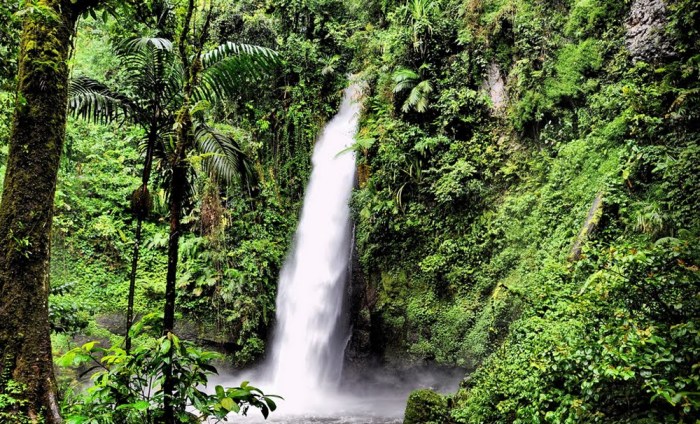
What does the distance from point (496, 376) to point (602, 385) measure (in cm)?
188

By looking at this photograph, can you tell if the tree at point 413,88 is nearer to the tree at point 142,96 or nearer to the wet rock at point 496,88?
the wet rock at point 496,88

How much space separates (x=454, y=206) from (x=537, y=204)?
186 cm

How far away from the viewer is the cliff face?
4.04 meters

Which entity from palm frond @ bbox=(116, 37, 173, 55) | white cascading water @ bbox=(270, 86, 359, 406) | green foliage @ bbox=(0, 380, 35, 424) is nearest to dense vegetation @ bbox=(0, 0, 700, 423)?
green foliage @ bbox=(0, 380, 35, 424)

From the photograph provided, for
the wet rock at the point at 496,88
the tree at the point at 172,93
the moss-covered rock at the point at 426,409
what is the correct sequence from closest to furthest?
the tree at the point at 172,93 → the moss-covered rock at the point at 426,409 → the wet rock at the point at 496,88

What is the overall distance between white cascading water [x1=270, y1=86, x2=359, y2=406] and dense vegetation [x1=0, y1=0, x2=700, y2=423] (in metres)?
0.52

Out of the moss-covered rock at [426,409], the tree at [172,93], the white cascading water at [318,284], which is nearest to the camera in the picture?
the tree at [172,93]

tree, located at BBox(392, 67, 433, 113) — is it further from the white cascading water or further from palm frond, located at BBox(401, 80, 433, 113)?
the white cascading water

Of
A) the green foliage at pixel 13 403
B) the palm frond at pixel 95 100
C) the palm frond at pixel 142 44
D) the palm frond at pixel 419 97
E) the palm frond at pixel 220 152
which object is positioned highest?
the palm frond at pixel 419 97

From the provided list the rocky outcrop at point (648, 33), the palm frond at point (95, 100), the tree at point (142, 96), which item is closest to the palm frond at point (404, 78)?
the rocky outcrop at point (648, 33)

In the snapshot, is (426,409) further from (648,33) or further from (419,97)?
(648,33)

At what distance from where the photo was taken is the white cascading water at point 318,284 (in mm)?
10820

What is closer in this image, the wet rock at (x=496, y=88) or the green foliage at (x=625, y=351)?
the green foliage at (x=625, y=351)

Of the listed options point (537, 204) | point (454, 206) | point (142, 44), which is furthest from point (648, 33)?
point (142, 44)
